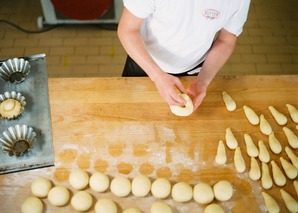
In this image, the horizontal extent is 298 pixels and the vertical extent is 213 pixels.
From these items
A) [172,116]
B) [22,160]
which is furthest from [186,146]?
[22,160]

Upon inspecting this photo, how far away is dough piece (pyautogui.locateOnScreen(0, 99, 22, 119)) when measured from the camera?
128 cm

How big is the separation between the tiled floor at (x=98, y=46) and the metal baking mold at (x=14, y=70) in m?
1.18

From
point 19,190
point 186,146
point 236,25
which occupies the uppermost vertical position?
point 236,25

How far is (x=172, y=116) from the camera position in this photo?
1.33 metres

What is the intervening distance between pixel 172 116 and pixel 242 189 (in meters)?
0.39

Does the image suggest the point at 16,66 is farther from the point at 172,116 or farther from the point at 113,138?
the point at 172,116

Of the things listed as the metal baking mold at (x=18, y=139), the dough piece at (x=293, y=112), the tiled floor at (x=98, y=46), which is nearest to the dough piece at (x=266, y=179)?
the dough piece at (x=293, y=112)

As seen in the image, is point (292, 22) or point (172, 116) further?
point (292, 22)

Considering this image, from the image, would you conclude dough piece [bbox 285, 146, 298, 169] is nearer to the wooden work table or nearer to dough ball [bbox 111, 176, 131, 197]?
the wooden work table

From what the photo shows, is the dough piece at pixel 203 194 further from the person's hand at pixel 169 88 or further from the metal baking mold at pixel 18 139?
the metal baking mold at pixel 18 139

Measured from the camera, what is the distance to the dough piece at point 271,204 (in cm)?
112

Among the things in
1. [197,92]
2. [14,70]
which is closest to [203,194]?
[197,92]

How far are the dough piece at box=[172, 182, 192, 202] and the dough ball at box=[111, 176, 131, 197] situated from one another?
0.16 metres

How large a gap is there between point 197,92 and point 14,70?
802mm
